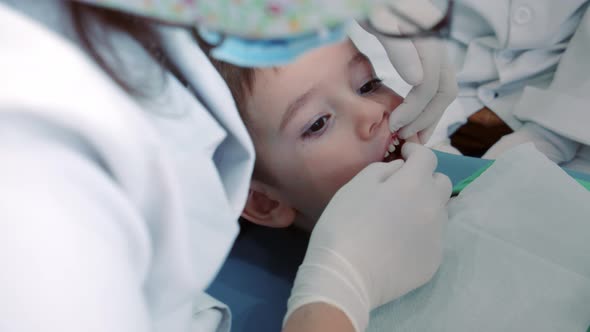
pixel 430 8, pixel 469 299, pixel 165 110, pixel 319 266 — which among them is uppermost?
pixel 165 110

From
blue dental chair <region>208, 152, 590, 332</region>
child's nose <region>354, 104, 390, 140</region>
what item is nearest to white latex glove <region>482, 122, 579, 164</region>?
blue dental chair <region>208, 152, 590, 332</region>

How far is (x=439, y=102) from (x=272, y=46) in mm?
633

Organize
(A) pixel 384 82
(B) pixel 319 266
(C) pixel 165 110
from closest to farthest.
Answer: (C) pixel 165 110 → (B) pixel 319 266 → (A) pixel 384 82

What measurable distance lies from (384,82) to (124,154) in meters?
0.69

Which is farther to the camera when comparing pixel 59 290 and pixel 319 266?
pixel 319 266

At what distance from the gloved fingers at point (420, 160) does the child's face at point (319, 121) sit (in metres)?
0.06

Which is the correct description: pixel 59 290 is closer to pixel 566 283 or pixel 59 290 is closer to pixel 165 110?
pixel 165 110

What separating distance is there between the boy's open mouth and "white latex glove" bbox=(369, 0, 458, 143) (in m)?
0.02

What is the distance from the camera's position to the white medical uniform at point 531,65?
4.20ft

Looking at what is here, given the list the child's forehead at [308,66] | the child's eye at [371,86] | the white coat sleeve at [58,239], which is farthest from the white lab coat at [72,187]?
the child's eye at [371,86]

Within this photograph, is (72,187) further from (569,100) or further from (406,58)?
(569,100)

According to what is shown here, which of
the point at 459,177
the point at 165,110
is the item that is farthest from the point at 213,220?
the point at 459,177

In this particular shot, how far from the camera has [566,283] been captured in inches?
29.2

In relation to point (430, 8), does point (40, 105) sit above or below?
above
